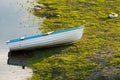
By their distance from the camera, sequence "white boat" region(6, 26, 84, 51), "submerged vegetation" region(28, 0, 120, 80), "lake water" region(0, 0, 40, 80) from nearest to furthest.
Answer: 1. "submerged vegetation" region(28, 0, 120, 80)
2. "lake water" region(0, 0, 40, 80)
3. "white boat" region(6, 26, 84, 51)

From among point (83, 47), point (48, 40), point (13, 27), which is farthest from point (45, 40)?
point (13, 27)

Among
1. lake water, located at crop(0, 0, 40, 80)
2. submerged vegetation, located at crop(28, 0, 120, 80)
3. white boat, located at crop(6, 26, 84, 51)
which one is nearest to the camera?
submerged vegetation, located at crop(28, 0, 120, 80)

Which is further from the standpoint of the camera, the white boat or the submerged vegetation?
the white boat

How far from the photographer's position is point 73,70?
19.8 m

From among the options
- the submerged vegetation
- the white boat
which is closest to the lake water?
the submerged vegetation

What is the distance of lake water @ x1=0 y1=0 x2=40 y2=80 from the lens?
19688 millimetres

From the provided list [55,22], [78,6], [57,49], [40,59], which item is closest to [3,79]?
[40,59]

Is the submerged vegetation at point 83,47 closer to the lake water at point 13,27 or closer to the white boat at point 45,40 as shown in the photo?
the white boat at point 45,40

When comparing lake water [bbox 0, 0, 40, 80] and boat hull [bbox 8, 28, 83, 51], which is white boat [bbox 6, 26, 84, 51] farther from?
lake water [bbox 0, 0, 40, 80]

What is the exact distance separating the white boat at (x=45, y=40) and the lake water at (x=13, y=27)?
886mm

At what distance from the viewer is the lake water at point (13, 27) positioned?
64.6ft

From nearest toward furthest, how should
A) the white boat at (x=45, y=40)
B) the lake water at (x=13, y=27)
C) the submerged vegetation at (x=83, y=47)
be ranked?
the submerged vegetation at (x=83, y=47), the lake water at (x=13, y=27), the white boat at (x=45, y=40)

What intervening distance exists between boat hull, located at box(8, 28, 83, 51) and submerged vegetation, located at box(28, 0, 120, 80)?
0.38 metres

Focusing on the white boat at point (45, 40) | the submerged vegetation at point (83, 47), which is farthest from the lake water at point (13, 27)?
the white boat at point (45, 40)
